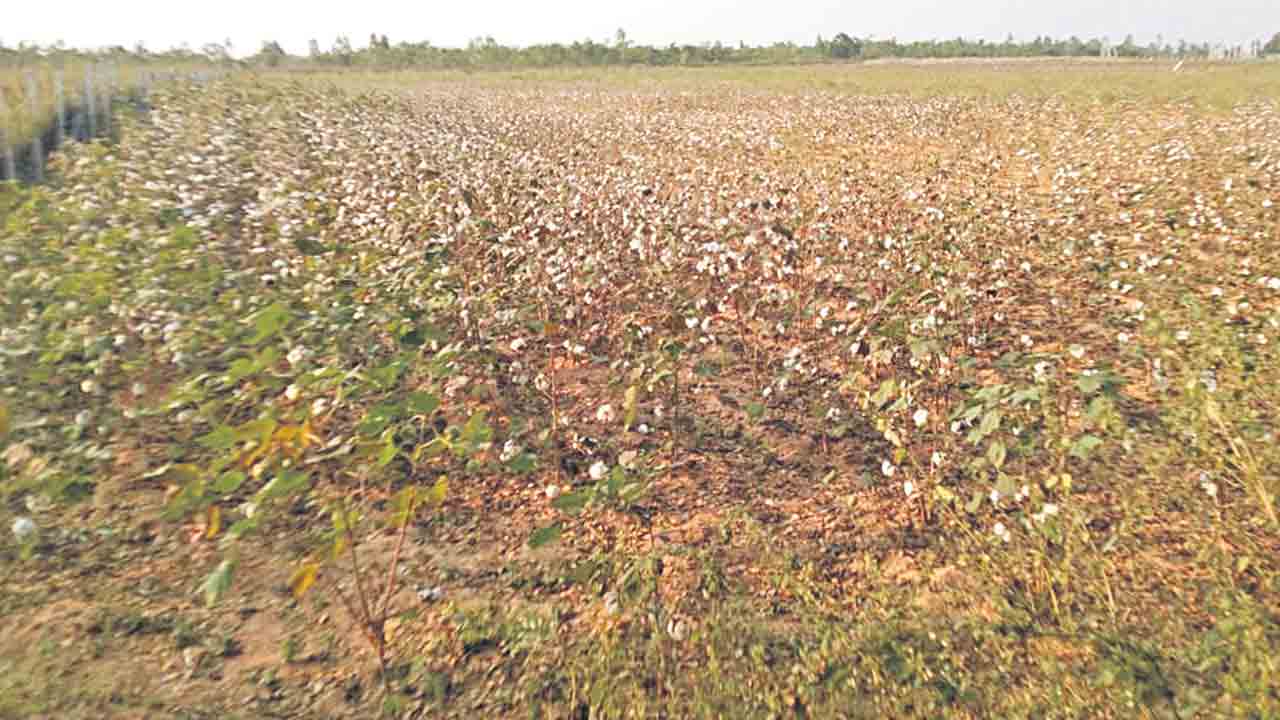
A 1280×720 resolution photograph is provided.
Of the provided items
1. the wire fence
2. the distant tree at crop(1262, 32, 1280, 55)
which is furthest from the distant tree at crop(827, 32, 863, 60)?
the wire fence

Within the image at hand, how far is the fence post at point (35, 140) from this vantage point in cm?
974

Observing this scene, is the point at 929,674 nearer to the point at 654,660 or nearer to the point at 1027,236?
the point at 654,660

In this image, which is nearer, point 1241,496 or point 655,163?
point 1241,496

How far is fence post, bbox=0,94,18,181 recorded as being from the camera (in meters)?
9.38

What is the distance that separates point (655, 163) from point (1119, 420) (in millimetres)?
8707

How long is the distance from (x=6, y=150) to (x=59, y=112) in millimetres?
3208

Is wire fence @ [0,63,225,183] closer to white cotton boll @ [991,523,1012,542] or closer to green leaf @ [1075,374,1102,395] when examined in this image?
white cotton boll @ [991,523,1012,542]

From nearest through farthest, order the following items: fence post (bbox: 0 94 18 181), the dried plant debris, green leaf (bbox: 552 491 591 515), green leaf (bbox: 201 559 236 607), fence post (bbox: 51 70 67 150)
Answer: green leaf (bbox: 201 559 236 607)
the dried plant debris
green leaf (bbox: 552 491 591 515)
fence post (bbox: 0 94 18 181)
fence post (bbox: 51 70 67 150)

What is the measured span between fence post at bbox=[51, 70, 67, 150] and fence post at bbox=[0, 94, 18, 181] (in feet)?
2.08

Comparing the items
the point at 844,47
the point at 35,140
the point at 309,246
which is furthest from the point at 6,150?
the point at 844,47

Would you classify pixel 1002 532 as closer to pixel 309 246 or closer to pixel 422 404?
pixel 422 404

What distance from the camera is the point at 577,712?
95.7 inches

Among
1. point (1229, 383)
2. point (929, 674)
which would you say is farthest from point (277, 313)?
point (1229, 383)

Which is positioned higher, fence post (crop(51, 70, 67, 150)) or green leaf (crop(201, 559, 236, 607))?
fence post (crop(51, 70, 67, 150))
